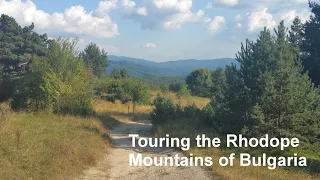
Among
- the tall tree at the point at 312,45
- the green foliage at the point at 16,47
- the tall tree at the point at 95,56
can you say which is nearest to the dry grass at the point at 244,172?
the tall tree at the point at 312,45

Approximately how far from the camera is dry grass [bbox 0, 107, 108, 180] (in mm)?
11391

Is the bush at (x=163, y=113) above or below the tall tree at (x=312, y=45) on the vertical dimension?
below

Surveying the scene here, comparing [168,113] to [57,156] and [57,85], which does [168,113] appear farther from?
[57,156]

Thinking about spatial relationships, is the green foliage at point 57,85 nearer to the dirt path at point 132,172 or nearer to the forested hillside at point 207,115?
the forested hillside at point 207,115

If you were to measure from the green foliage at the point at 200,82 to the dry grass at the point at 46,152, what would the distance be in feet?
213

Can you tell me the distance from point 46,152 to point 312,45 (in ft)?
73.5

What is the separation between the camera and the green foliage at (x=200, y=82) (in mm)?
83963

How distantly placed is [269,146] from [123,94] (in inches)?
1514

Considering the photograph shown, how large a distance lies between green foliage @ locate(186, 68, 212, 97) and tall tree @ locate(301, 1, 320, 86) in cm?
5263

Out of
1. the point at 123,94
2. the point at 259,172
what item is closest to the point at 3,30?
the point at 123,94

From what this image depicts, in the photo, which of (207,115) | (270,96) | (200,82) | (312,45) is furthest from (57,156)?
(200,82)

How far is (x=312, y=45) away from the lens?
26969 millimetres

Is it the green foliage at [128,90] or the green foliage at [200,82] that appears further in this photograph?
the green foliage at [200,82]

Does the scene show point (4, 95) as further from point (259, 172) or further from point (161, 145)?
point (259, 172)
